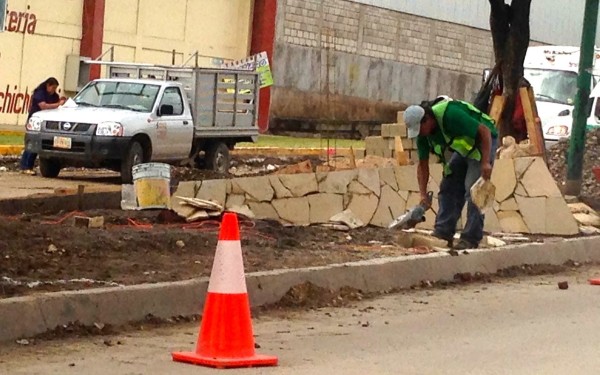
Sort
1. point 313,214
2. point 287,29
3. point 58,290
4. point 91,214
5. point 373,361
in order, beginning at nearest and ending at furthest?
point 373,361 → point 58,290 → point 91,214 → point 313,214 → point 287,29

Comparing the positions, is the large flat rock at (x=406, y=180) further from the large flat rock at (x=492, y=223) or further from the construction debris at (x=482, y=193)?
the construction debris at (x=482, y=193)

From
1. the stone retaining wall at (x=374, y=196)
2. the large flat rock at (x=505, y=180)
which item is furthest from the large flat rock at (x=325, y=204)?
the large flat rock at (x=505, y=180)

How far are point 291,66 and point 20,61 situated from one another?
11.7 meters

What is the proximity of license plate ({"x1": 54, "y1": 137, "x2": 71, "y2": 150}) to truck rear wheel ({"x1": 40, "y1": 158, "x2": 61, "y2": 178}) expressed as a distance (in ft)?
2.21

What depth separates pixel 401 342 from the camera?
10.2 m

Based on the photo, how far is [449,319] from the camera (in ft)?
37.9

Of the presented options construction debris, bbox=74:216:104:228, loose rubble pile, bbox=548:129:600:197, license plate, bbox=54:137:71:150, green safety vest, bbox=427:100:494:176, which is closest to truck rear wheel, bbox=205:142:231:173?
license plate, bbox=54:137:71:150

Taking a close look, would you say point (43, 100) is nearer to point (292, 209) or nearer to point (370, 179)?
point (292, 209)

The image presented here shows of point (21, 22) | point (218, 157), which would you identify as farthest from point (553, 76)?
point (21, 22)

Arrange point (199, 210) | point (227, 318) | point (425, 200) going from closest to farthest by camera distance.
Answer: point (227, 318), point (425, 200), point (199, 210)

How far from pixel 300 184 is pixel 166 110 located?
21.4 ft

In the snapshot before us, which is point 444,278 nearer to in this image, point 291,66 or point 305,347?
point 305,347

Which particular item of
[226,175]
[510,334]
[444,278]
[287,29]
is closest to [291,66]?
[287,29]

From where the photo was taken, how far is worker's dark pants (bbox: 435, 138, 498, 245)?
588 inches
